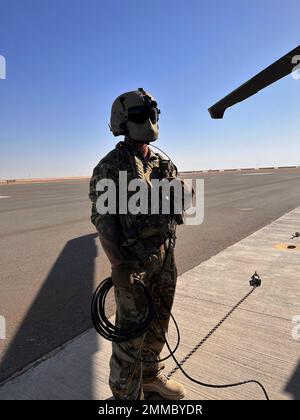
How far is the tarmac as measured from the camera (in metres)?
2.72

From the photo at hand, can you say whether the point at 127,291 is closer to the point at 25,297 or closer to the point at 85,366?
the point at 85,366

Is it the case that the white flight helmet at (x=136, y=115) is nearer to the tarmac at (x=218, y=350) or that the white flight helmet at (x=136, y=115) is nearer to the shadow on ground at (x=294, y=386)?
the tarmac at (x=218, y=350)

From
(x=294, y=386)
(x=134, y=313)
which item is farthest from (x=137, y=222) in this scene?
(x=294, y=386)

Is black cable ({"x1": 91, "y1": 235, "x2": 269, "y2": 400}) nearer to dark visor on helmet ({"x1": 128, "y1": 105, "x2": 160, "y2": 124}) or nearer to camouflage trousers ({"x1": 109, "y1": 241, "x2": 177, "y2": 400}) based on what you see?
camouflage trousers ({"x1": 109, "y1": 241, "x2": 177, "y2": 400})

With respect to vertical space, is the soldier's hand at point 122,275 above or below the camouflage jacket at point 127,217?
below

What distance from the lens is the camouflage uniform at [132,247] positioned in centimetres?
225

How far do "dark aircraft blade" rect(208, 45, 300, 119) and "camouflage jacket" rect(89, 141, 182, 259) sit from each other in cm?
69

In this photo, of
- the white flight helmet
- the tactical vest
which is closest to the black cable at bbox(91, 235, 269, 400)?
the tactical vest

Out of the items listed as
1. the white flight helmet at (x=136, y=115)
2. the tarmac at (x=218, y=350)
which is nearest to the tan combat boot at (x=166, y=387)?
the tarmac at (x=218, y=350)

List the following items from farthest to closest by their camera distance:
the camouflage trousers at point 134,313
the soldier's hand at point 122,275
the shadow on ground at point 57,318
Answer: the shadow on ground at point 57,318
the camouflage trousers at point 134,313
the soldier's hand at point 122,275

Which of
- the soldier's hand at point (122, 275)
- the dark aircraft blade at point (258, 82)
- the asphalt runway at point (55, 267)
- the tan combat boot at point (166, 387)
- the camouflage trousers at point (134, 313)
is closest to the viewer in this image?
the dark aircraft blade at point (258, 82)

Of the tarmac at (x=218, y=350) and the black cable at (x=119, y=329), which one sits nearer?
the black cable at (x=119, y=329)
